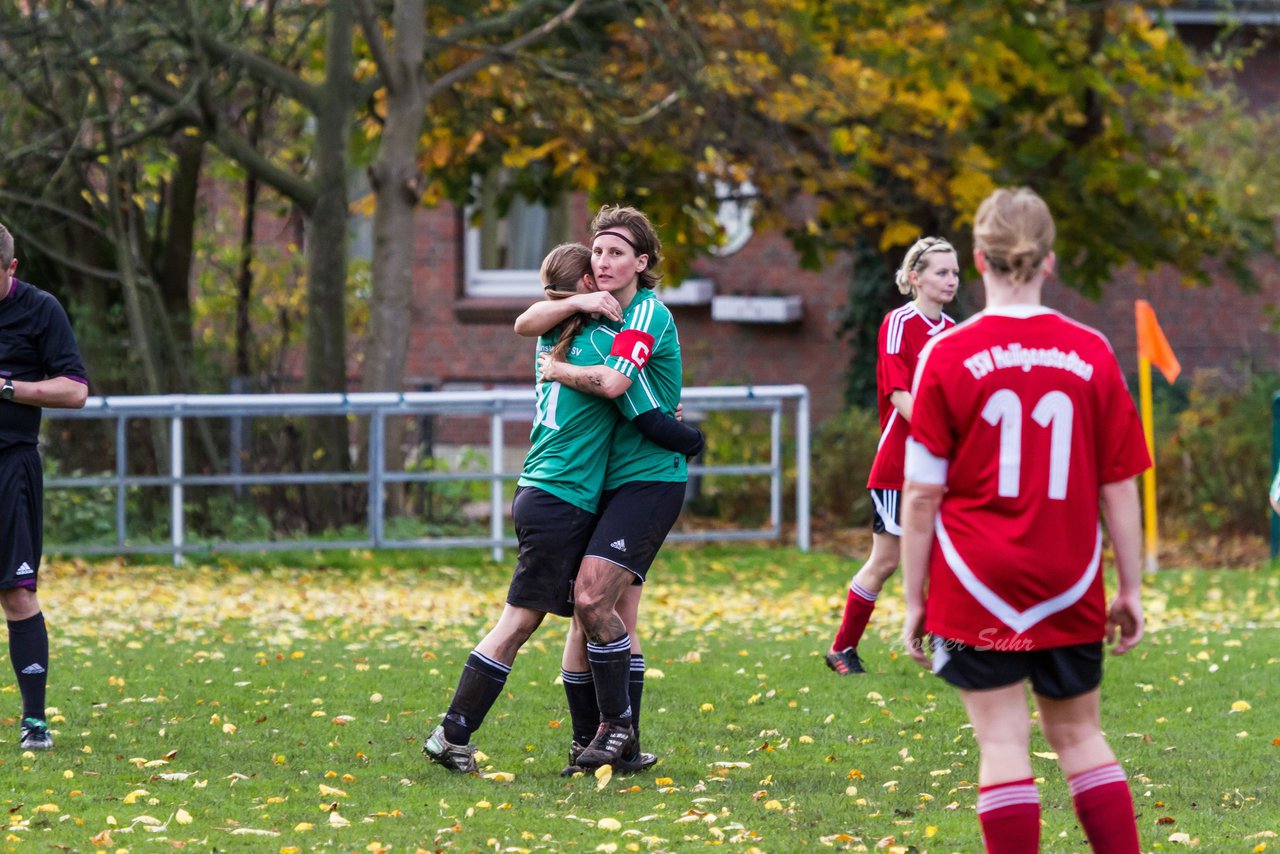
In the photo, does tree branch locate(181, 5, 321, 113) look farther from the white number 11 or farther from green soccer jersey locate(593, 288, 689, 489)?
the white number 11

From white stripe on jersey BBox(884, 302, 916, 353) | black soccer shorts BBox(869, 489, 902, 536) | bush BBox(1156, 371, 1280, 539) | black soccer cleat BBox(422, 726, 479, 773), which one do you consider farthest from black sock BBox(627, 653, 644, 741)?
bush BBox(1156, 371, 1280, 539)

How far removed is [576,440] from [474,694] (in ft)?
2.91

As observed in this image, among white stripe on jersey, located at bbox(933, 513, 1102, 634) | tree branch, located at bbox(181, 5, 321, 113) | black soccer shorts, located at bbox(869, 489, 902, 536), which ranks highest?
tree branch, located at bbox(181, 5, 321, 113)

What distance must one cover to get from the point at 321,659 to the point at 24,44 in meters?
7.41

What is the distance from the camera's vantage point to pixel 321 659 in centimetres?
907

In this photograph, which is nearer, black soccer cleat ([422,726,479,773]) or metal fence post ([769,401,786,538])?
black soccer cleat ([422,726,479,773])

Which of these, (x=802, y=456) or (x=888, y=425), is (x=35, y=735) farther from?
(x=802, y=456)

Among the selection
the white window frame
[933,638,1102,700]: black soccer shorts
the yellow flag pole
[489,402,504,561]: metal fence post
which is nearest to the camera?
[933,638,1102,700]: black soccer shorts

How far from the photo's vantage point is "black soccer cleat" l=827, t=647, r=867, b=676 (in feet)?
26.7

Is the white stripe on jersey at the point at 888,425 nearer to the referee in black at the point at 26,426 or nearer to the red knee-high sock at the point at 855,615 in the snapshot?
the red knee-high sock at the point at 855,615

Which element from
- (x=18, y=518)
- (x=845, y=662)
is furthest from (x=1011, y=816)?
(x=845, y=662)

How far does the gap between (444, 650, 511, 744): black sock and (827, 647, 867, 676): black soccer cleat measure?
8.44 ft

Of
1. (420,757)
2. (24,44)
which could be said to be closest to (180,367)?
(24,44)

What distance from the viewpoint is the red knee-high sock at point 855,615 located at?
7.91m
